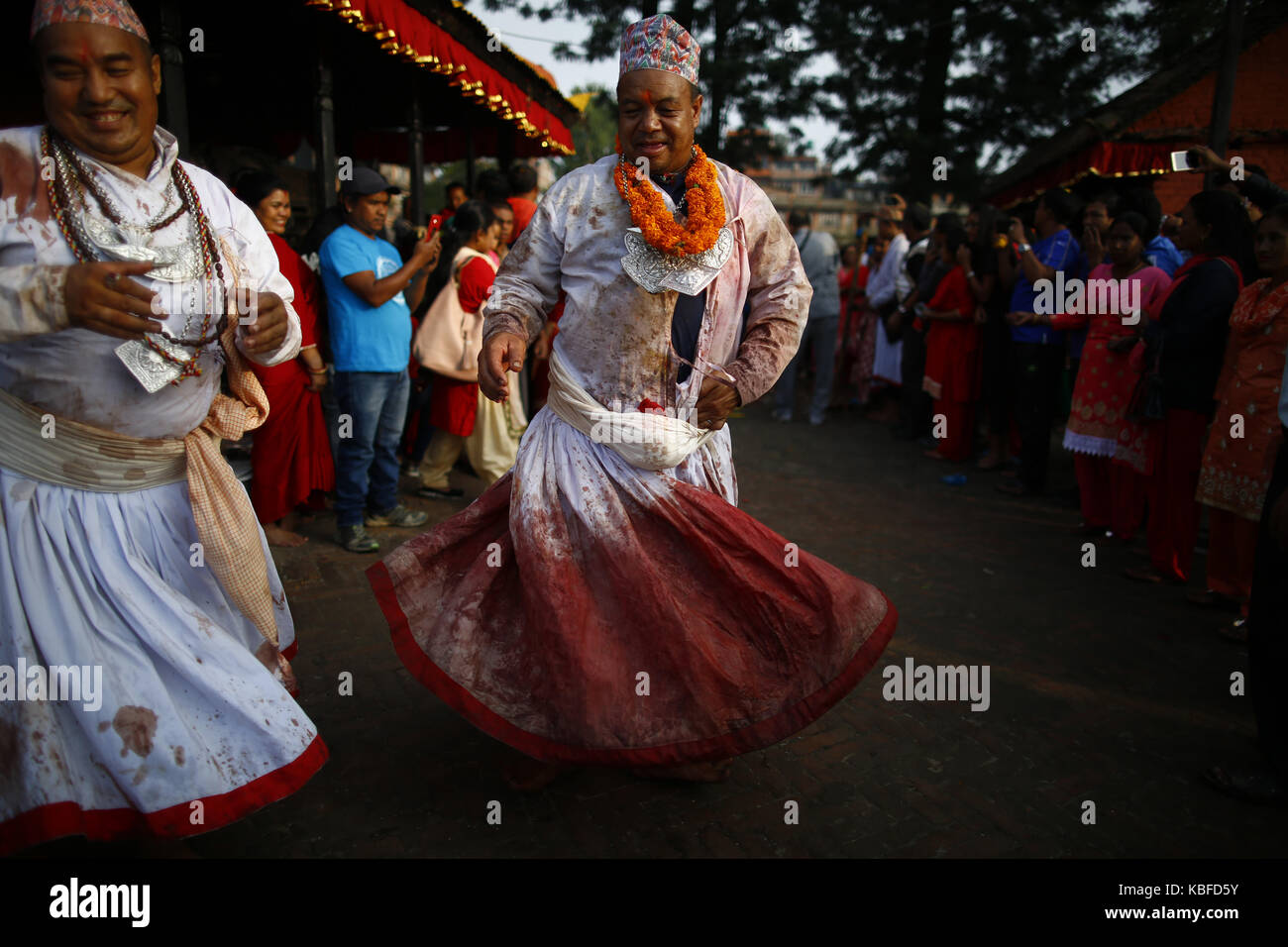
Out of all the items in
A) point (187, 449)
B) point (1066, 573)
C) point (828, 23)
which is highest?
point (828, 23)

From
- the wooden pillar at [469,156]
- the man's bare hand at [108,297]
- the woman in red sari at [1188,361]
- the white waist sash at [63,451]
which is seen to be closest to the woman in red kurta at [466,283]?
the white waist sash at [63,451]

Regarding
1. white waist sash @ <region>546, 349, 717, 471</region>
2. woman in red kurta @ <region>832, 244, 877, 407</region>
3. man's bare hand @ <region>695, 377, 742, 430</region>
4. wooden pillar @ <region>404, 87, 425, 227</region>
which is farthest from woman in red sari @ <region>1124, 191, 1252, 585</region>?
wooden pillar @ <region>404, 87, 425, 227</region>

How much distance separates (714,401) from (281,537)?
378cm

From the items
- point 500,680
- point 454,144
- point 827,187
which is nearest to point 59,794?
point 500,680

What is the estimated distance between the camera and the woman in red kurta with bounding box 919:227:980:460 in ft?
27.7

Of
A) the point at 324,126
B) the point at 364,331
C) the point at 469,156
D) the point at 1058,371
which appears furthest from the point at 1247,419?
the point at 469,156

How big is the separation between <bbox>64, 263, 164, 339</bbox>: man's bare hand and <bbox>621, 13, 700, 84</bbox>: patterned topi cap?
156 centimetres

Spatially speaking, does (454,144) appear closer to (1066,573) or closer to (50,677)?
(1066,573)

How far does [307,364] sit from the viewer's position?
17.6 feet

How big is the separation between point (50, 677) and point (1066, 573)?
5.30 meters

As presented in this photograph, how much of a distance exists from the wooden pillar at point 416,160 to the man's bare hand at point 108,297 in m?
7.75

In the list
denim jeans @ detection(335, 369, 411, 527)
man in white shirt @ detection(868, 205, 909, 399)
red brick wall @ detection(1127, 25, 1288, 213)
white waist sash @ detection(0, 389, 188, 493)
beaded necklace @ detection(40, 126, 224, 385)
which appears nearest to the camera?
beaded necklace @ detection(40, 126, 224, 385)

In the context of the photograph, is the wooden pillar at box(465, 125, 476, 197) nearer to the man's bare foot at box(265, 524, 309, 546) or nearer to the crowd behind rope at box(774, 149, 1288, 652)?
the crowd behind rope at box(774, 149, 1288, 652)

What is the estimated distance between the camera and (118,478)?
2.39 metres
